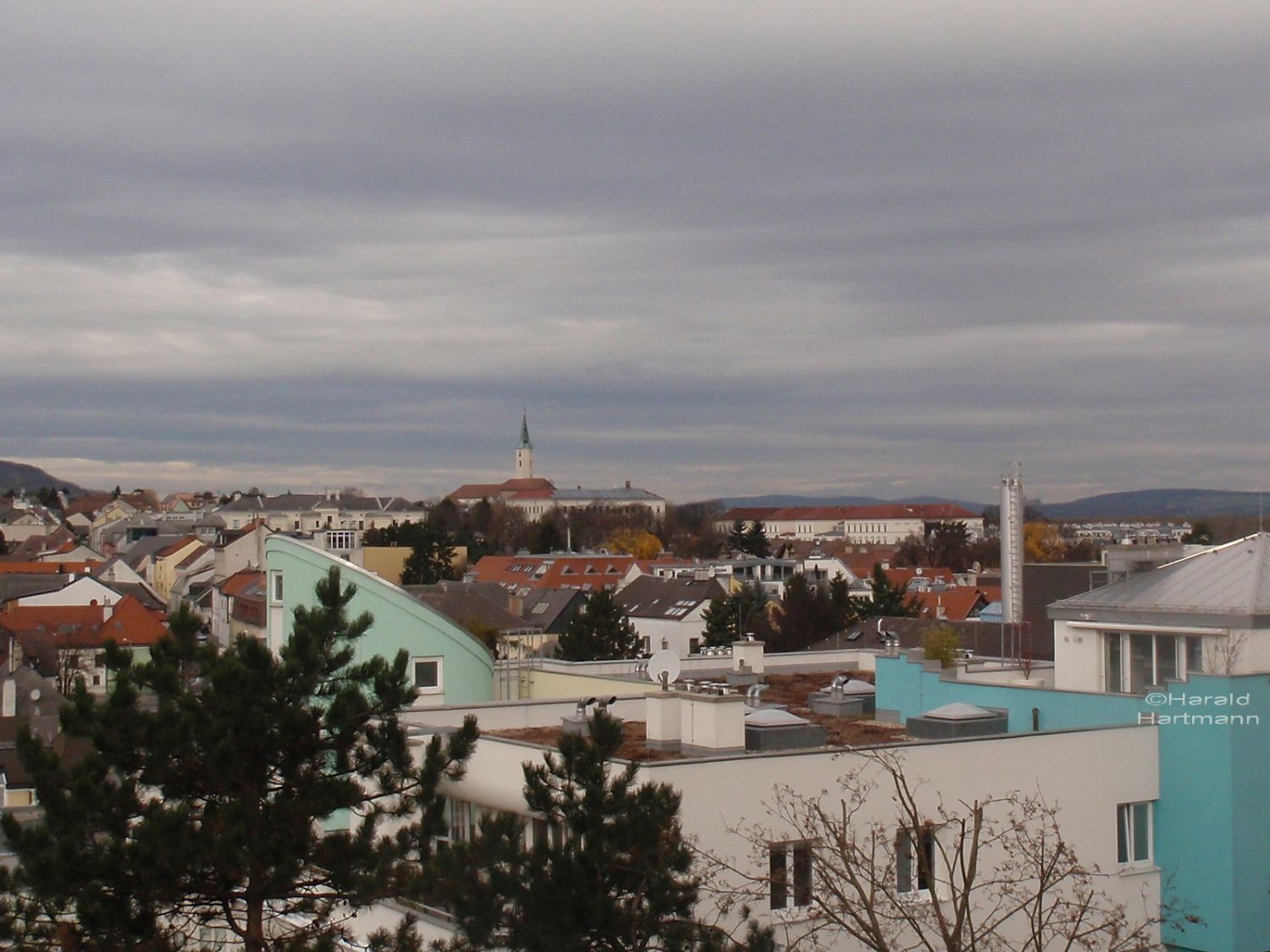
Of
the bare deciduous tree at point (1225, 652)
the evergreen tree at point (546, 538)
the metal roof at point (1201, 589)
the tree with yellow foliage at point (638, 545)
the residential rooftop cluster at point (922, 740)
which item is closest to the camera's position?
the residential rooftop cluster at point (922, 740)

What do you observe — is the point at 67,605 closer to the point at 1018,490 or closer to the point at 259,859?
the point at 1018,490

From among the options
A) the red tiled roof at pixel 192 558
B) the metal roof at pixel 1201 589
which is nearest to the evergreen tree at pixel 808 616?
the metal roof at pixel 1201 589

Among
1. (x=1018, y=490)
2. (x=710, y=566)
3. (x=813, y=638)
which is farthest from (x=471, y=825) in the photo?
(x=710, y=566)

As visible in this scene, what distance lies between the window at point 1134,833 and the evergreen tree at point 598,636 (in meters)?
44.8

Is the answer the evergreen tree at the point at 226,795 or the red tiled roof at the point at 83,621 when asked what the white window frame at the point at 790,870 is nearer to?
the evergreen tree at the point at 226,795

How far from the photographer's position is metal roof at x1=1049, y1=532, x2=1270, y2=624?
20484mm

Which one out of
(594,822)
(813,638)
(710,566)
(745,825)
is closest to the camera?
(594,822)

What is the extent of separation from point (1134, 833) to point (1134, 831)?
0.9 inches

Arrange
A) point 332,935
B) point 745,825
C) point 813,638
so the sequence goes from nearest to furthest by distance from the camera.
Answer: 1. point 332,935
2. point 745,825
3. point 813,638

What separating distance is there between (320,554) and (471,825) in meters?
11.5

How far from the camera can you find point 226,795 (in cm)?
1250

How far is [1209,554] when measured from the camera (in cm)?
2298

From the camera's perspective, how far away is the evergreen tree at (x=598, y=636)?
6438cm

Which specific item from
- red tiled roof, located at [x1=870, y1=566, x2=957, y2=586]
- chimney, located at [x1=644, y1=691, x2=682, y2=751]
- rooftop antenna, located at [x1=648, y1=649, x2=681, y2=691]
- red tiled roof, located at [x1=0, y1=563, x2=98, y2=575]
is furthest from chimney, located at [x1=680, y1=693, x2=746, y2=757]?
red tiled roof, located at [x1=0, y1=563, x2=98, y2=575]
